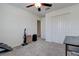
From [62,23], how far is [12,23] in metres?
3.13

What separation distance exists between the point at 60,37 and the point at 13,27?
3113 millimetres

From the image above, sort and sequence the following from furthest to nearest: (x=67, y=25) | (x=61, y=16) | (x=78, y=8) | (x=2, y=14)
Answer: (x=61, y=16) < (x=67, y=25) < (x=78, y=8) < (x=2, y=14)

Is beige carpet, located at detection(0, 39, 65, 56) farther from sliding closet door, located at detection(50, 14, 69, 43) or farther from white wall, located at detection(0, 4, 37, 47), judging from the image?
sliding closet door, located at detection(50, 14, 69, 43)

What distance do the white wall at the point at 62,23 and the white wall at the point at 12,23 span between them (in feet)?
5.84

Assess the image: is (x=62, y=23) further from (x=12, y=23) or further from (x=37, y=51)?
(x=12, y=23)

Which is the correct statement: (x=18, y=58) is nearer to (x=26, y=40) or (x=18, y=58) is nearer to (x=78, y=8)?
(x=78, y=8)

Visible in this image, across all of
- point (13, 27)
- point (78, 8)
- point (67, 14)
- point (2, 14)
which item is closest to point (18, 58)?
point (2, 14)

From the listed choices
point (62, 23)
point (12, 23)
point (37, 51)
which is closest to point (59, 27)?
point (62, 23)

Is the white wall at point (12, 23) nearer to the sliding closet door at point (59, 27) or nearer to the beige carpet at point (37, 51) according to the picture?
the beige carpet at point (37, 51)

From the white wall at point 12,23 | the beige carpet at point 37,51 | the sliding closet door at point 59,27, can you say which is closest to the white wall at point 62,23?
the sliding closet door at point 59,27

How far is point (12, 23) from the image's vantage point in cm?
507

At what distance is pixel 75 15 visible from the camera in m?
5.22

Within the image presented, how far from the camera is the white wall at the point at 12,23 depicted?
448 centimetres

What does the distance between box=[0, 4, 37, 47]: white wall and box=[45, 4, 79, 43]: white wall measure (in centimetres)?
178
